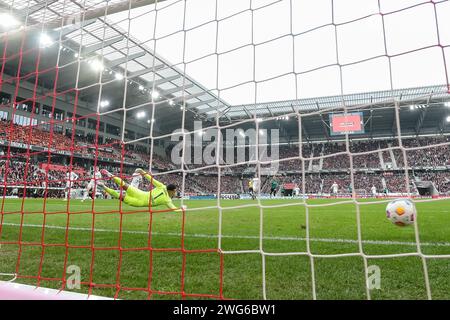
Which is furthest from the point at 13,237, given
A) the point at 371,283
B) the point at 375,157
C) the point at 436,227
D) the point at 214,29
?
the point at 375,157

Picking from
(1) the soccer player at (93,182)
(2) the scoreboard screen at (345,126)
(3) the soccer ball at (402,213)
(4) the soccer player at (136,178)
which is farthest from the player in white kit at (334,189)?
(3) the soccer ball at (402,213)

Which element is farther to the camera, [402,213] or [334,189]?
[334,189]

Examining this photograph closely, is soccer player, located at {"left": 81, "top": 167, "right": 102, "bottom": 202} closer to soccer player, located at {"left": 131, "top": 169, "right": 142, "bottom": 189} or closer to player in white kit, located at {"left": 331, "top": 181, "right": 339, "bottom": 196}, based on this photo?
soccer player, located at {"left": 131, "top": 169, "right": 142, "bottom": 189}

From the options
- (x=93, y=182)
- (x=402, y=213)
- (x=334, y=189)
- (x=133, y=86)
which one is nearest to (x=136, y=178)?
(x=133, y=86)

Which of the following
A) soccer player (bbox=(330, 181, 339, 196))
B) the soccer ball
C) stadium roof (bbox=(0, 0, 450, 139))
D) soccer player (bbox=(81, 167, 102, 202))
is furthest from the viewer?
soccer player (bbox=(330, 181, 339, 196))

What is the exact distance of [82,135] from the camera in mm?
28250

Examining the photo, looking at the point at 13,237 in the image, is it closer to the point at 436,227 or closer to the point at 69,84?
the point at 436,227

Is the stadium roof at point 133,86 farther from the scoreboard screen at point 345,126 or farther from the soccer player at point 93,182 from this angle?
the soccer player at point 93,182

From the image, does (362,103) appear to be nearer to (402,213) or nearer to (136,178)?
(402,213)

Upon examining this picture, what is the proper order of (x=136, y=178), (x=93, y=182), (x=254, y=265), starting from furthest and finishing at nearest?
1. (x=136, y=178)
2. (x=93, y=182)
3. (x=254, y=265)

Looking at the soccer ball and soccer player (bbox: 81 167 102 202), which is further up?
soccer player (bbox: 81 167 102 202)

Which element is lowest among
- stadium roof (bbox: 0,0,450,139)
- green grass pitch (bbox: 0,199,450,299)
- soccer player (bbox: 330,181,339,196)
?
green grass pitch (bbox: 0,199,450,299)

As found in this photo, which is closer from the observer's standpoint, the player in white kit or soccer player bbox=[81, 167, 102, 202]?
soccer player bbox=[81, 167, 102, 202]

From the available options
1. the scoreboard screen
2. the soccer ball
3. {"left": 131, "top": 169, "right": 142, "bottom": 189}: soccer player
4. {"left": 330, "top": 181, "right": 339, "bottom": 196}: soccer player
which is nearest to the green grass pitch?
the soccer ball
